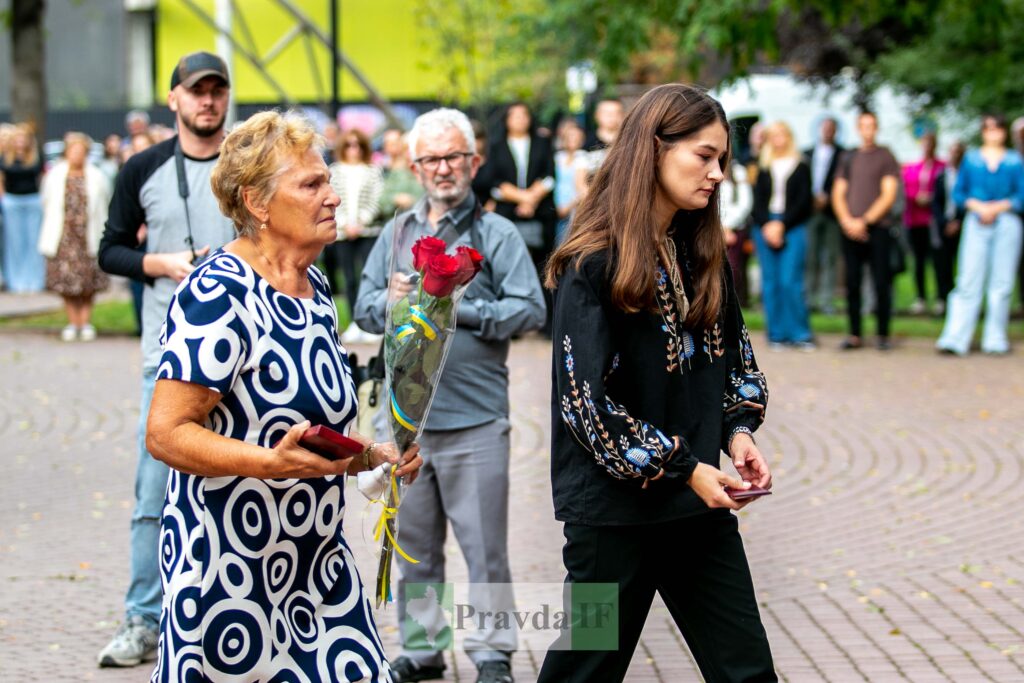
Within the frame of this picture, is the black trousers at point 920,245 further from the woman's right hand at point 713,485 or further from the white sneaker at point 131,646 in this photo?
the woman's right hand at point 713,485

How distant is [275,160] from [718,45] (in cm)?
1110

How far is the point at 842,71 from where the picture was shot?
Result: 25281mm

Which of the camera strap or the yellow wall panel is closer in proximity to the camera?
the camera strap

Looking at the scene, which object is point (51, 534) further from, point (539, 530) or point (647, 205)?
point (647, 205)

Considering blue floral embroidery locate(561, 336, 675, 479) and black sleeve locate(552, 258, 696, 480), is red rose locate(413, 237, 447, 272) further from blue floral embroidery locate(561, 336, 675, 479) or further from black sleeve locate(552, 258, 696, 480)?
blue floral embroidery locate(561, 336, 675, 479)

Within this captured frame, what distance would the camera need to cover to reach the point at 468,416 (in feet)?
17.3

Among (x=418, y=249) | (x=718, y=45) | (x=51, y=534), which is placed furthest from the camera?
(x=718, y=45)

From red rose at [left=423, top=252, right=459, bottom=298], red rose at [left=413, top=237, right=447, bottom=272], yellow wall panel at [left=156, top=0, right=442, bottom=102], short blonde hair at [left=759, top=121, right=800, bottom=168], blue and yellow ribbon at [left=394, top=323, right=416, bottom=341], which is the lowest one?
blue and yellow ribbon at [left=394, top=323, right=416, bottom=341]

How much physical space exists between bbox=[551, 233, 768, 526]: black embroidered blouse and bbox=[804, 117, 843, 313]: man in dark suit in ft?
40.7

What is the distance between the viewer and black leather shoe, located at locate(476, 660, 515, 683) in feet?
17.4

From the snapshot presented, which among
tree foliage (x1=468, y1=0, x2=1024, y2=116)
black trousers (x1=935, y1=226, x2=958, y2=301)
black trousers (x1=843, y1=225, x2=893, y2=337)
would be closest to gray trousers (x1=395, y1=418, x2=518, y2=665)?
tree foliage (x1=468, y1=0, x2=1024, y2=116)

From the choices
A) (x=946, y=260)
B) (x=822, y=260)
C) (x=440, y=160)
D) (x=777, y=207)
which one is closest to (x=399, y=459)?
(x=440, y=160)

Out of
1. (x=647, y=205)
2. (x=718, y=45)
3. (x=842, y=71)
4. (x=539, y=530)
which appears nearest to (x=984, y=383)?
(x=718, y=45)

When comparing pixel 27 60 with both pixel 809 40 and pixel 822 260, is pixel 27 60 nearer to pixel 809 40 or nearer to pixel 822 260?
pixel 822 260
